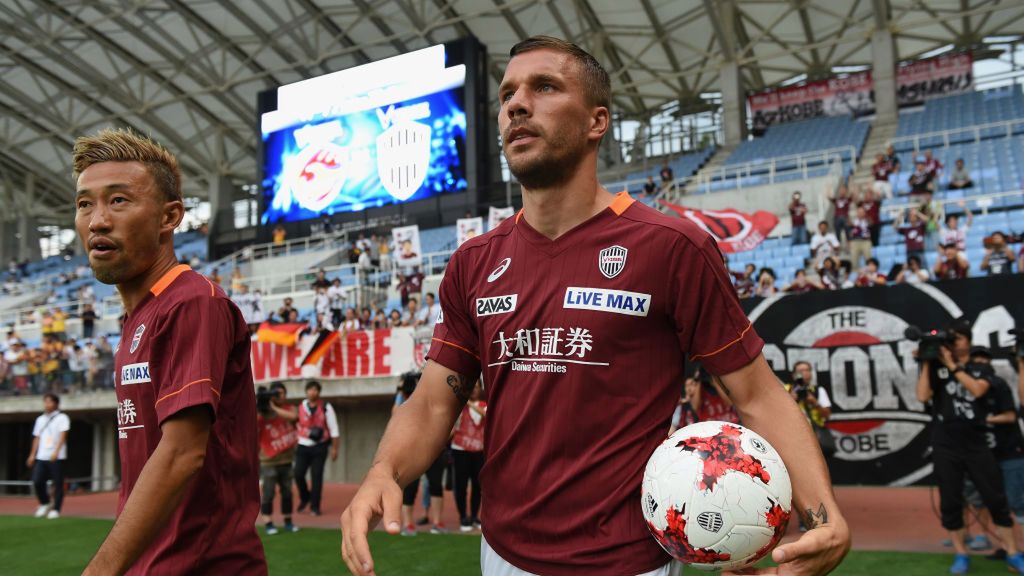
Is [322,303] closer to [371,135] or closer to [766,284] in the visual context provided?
[371,135]

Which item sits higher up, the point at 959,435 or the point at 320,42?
the point at 320,42

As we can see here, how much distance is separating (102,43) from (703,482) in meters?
34.3

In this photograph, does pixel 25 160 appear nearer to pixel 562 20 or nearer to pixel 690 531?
pixel 562 20

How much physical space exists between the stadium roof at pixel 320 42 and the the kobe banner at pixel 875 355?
58.8 feet

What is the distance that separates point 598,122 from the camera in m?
2.29

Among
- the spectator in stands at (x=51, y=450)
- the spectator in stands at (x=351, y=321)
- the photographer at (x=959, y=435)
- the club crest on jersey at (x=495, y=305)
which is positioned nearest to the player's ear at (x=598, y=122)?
the club crest on jersey at (x=495, y=305)

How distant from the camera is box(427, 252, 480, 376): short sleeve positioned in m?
2.39

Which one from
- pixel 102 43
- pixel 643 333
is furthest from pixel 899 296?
pixel 102 43

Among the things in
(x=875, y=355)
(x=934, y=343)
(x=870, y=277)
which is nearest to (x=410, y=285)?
(x=870, y=277)

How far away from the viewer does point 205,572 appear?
2520 millimetres

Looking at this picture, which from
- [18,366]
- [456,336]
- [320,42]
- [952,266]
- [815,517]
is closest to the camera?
[815,517]

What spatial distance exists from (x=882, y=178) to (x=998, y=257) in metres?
7.28

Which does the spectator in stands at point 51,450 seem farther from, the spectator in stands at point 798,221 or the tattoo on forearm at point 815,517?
the spectator in stands at point 798,221

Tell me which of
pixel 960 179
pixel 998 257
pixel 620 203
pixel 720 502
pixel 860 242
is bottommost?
pixel 720 502
